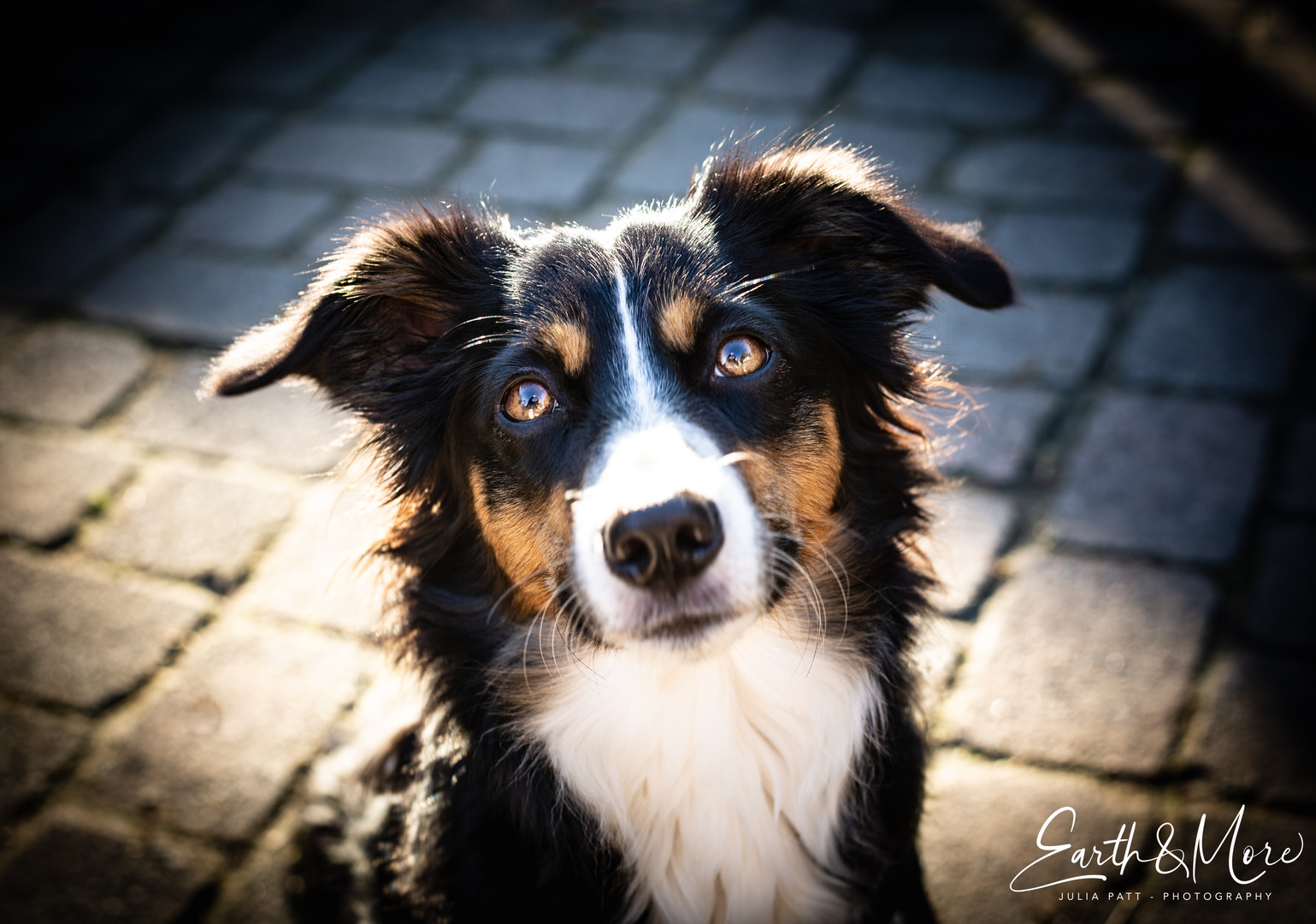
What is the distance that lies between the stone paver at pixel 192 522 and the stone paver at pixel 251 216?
1358 millimetres

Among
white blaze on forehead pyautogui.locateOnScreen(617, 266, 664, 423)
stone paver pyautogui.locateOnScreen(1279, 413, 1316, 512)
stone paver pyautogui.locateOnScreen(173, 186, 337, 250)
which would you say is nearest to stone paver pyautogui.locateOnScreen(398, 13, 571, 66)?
stone paver pyautogui.locateOnScreen(173, 186, 337, 250)

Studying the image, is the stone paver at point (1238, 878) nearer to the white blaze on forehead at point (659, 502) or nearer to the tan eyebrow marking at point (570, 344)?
the white blaze on forehead at point (659, 502)

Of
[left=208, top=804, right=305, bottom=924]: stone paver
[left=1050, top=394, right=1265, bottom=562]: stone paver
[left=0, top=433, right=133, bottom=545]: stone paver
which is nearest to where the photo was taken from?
[left=208, top=804, right=305, bottom=924]: stone paver

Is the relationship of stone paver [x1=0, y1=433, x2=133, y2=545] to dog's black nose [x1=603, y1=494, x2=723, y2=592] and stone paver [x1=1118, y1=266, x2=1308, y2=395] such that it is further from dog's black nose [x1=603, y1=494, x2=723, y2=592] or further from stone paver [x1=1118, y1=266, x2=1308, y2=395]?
stone paver [x1=1118, y1=266, x2=1308, y2=395]

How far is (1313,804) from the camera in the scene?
2289 millimetres

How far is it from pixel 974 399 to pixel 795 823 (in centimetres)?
187

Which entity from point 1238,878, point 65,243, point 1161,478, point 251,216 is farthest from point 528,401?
point 65,243

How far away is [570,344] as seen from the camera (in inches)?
77.3

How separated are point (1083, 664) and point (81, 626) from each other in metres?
3.02

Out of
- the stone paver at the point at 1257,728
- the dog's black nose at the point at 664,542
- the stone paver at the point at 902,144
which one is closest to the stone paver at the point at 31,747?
the dog's black nose at the point at 664,542

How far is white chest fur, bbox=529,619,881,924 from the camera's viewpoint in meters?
2.03

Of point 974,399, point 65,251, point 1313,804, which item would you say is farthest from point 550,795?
point 65,251

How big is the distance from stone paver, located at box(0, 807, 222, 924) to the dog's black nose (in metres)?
1.60

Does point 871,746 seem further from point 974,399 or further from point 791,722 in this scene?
point 974,399
